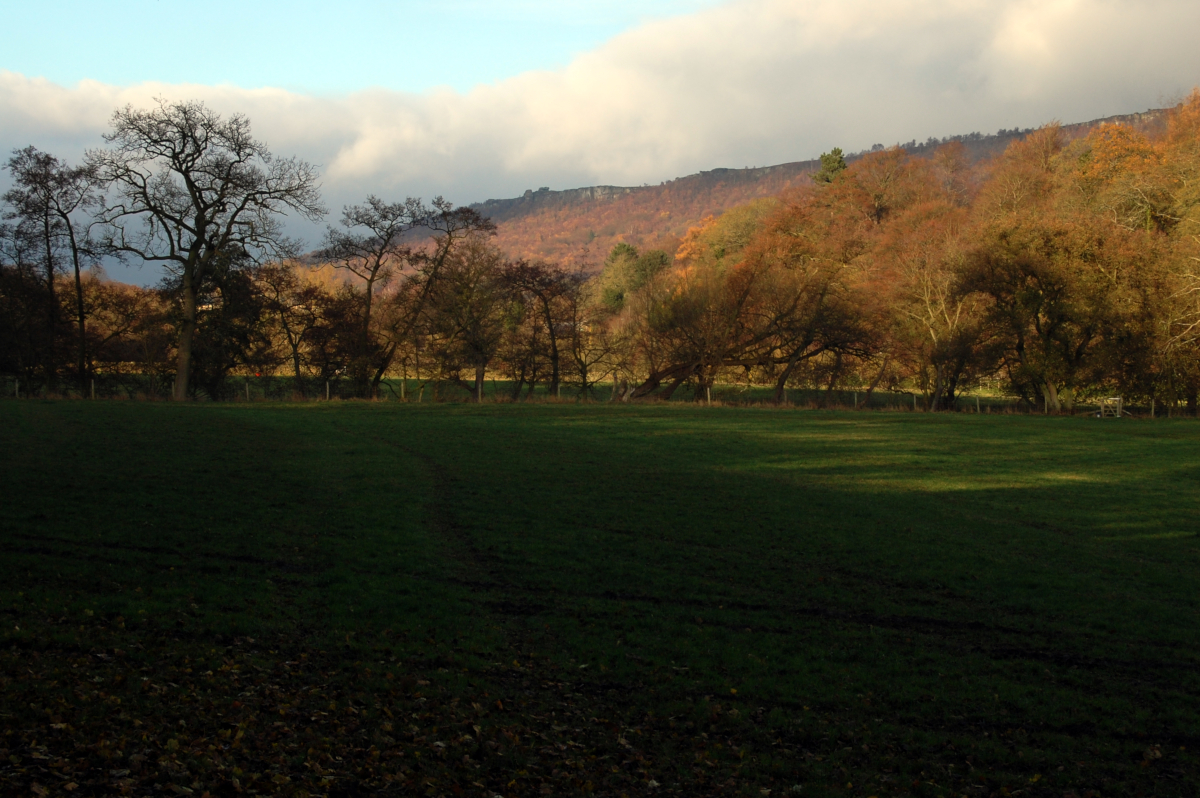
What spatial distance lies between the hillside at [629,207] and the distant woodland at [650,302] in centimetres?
5878

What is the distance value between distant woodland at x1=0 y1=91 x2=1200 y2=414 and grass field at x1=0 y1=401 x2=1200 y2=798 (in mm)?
26644

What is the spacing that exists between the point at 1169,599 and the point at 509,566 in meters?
8.02

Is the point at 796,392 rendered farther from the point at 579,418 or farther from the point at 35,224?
the point at 35,224

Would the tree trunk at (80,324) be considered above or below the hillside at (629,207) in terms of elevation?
below

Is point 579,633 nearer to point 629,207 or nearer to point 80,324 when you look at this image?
point 80,324

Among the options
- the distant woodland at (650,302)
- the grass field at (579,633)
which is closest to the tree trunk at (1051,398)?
the distant woodland at (650,302)

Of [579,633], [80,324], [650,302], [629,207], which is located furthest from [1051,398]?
[629,207]

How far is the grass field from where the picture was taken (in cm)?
549

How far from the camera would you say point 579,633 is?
831cm

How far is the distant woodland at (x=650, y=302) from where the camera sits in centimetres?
4097

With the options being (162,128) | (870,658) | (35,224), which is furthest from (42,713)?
(35,224)

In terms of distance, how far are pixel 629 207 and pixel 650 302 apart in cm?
9464

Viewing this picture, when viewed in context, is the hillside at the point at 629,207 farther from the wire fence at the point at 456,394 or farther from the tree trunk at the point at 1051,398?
the tree trunk at the point at 1051,398

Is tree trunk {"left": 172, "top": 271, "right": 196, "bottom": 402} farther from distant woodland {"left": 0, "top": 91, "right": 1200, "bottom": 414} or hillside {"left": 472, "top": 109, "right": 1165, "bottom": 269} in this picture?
hillside {"left": 472, "top": 109, "right": 1165, "bottom": 269}
